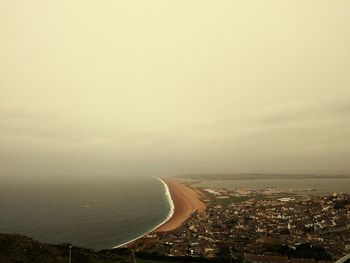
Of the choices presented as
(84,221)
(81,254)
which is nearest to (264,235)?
(81,254)

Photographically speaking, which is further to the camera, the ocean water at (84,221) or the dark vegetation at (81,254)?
the ocean water at (84,221)

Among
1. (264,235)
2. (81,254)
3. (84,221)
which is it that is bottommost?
(84,221)

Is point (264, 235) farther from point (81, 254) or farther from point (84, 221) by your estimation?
point (84, 221)

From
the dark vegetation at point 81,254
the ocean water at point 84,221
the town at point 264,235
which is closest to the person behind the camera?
the dark vegetation at point 81,254

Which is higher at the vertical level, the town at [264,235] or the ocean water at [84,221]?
the town at [264,235]

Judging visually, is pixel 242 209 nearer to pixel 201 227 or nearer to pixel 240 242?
pixel 201 227

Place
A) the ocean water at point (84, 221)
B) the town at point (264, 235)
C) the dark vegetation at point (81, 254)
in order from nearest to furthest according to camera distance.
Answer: the dark vegetation at point (81, 254) < the town at point (264, 235) < the ocean water at point (84, 221)

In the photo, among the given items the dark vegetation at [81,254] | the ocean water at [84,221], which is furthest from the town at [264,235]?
the ocean water at [84,221]

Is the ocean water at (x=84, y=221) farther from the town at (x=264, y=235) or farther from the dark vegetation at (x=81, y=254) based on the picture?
the dark vegetation at (x=81, y=254)

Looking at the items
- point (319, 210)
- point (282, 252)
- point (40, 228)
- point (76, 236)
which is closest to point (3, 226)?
point (40, 228)
